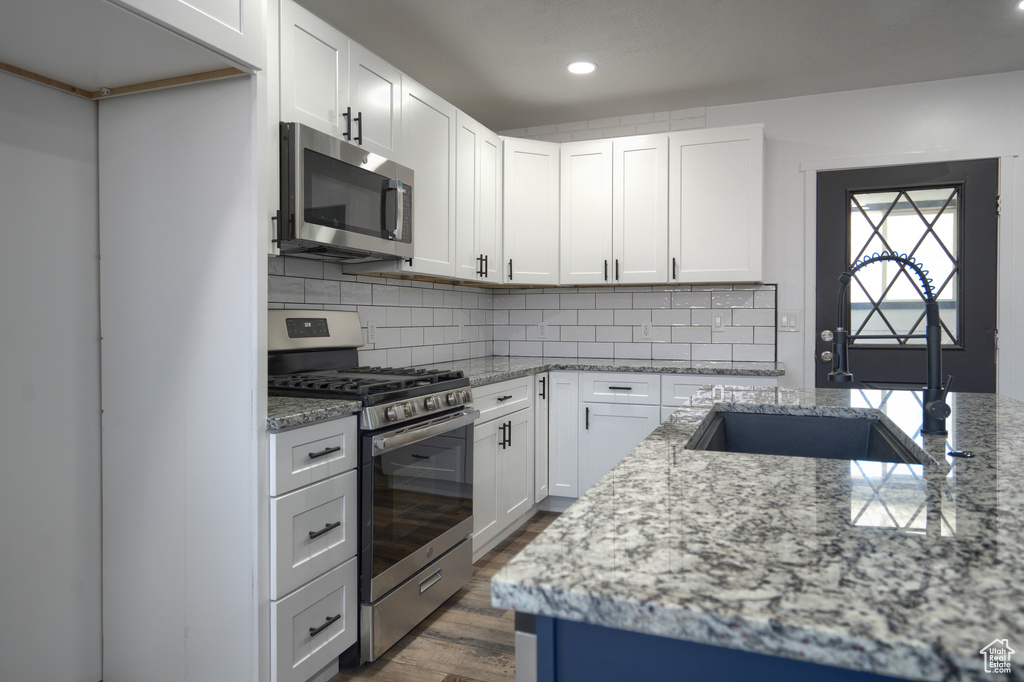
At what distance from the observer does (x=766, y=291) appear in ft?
12.7

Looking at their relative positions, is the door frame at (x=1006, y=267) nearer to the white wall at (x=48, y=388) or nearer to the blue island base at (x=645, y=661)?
the blue island base at (x=645, y=661)

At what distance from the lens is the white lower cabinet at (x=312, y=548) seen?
5.78ft

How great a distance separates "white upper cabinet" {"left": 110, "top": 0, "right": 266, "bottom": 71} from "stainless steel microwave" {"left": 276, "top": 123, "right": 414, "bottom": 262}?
420 millimetres

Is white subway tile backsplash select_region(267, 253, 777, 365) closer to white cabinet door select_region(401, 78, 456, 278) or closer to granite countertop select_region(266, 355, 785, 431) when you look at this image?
granite countertop select_region(266, 355, 785, 431)

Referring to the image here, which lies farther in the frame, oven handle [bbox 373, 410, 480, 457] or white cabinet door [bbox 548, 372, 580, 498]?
white cabinet door [bbox 548, 372, 580, 498]

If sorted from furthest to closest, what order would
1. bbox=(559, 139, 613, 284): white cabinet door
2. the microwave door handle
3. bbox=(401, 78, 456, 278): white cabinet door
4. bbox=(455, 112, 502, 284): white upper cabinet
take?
1. bbox=(559, 139, 613, 284): white cabinet door
2. bbox=(455, 112, 502, 284): white upper cabinet
3. bbox=(401, 78, 456, 278): white cabinet door
4. the microwave door handle

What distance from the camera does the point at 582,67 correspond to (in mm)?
3322

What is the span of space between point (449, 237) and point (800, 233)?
2.16 metres

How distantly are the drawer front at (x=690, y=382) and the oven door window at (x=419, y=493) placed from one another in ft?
4.39

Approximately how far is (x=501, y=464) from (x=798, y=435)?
1.67 meters

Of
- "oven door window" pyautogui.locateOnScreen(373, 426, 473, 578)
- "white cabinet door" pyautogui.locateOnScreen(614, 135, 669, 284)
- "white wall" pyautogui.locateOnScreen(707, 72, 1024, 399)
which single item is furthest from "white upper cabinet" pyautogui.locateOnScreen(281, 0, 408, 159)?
"white wall" pyautogui.locateOnScreen(707, 72, 1024, 399)

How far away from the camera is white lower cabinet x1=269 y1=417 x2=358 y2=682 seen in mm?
1761

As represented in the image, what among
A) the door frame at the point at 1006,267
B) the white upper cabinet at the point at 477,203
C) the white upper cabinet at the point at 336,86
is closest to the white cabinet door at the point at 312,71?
the white upper cabinet at the point at 336,86

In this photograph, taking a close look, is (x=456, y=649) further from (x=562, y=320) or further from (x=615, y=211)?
(x=615, y=211)
